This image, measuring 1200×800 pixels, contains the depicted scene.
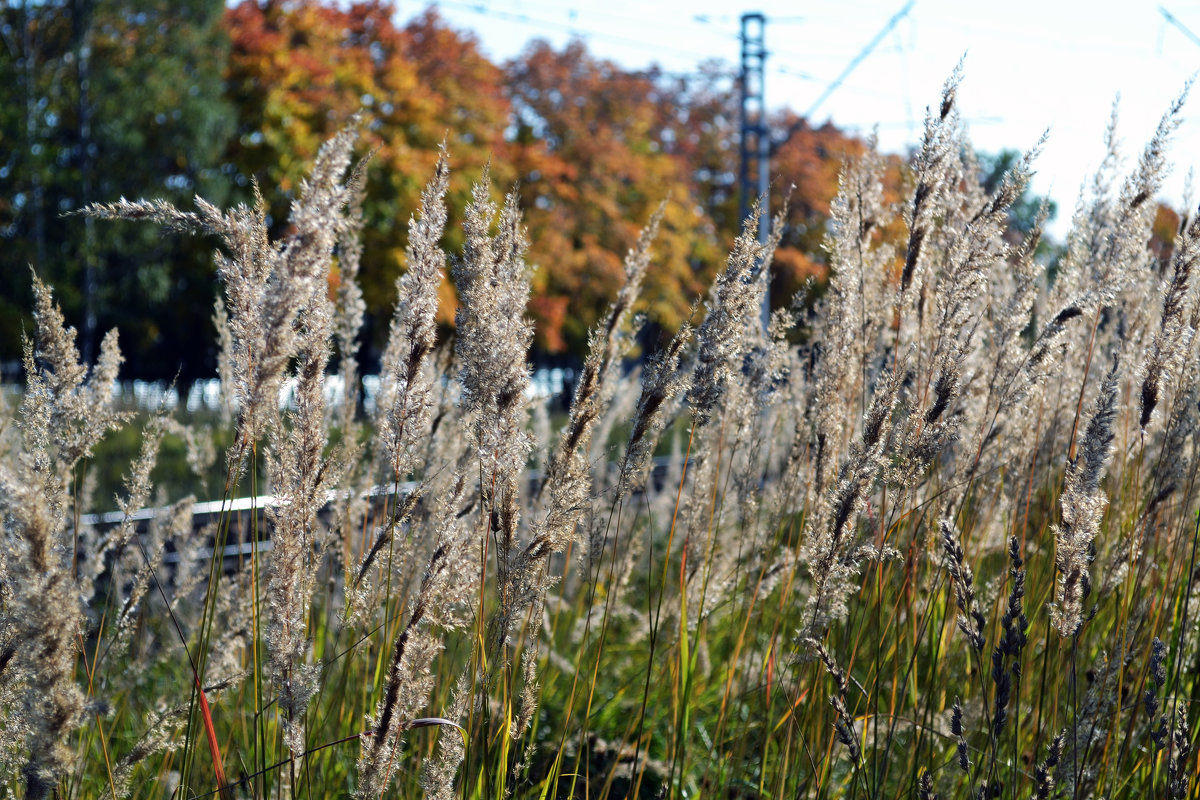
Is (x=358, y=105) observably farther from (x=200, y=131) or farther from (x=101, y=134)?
(x=101, y=134)

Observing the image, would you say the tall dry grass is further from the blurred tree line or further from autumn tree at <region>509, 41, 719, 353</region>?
autumn tree at <region>509, 41, 719, 353</region>

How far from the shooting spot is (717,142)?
1235 inches

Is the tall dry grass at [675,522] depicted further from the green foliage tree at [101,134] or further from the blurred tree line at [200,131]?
the green foliage tree at [101,134]

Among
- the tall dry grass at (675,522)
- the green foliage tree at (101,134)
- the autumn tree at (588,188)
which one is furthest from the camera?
the autumn tree at (588,188)

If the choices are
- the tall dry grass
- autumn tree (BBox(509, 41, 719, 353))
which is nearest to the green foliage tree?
autumn tree (BBox(509, 41, 719, 353))

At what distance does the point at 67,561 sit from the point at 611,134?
24680 mm

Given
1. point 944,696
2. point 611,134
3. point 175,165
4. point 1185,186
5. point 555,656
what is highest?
point 611,134

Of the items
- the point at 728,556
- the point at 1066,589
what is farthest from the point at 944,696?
the point at 1066,589

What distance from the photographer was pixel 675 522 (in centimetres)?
206

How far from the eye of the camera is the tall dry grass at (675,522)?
1.48m

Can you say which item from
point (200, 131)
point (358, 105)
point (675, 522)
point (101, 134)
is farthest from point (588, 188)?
point (675, 522)

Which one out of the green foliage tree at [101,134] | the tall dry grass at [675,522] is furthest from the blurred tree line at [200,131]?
the tall dry grass at [675,522]

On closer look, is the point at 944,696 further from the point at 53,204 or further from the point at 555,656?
the point at 53,204

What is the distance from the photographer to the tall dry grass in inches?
58.4
